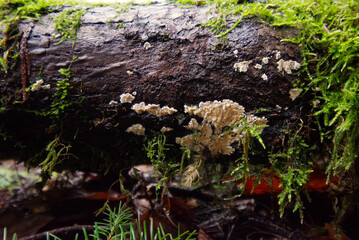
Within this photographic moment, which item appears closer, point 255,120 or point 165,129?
point 255,120

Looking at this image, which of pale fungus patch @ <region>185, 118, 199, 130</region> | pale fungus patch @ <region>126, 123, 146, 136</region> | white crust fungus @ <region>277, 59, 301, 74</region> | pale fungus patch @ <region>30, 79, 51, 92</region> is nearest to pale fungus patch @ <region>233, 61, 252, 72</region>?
white crust fungus @ <region>277, 59, 301, 74</region>

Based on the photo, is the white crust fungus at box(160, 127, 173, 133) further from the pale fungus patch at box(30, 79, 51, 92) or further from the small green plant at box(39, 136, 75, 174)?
the pale fungus patch at box(30, 79, 51, 92)

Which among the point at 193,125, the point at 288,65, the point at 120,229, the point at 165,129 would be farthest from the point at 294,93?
the point at 120,229

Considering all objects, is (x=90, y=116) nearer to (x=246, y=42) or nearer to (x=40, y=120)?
(x=40, y=120)

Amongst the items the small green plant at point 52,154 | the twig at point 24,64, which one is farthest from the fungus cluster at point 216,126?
the twig at point 24,64

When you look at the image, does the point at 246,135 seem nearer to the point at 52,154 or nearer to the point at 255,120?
the point at 255,120

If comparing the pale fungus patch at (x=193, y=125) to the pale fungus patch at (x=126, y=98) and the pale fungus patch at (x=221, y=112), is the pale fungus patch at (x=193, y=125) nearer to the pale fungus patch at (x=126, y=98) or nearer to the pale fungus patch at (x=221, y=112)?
the pale fungus patch at (x=221, y=112)

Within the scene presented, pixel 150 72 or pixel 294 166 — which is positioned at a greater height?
pixel 150 72
